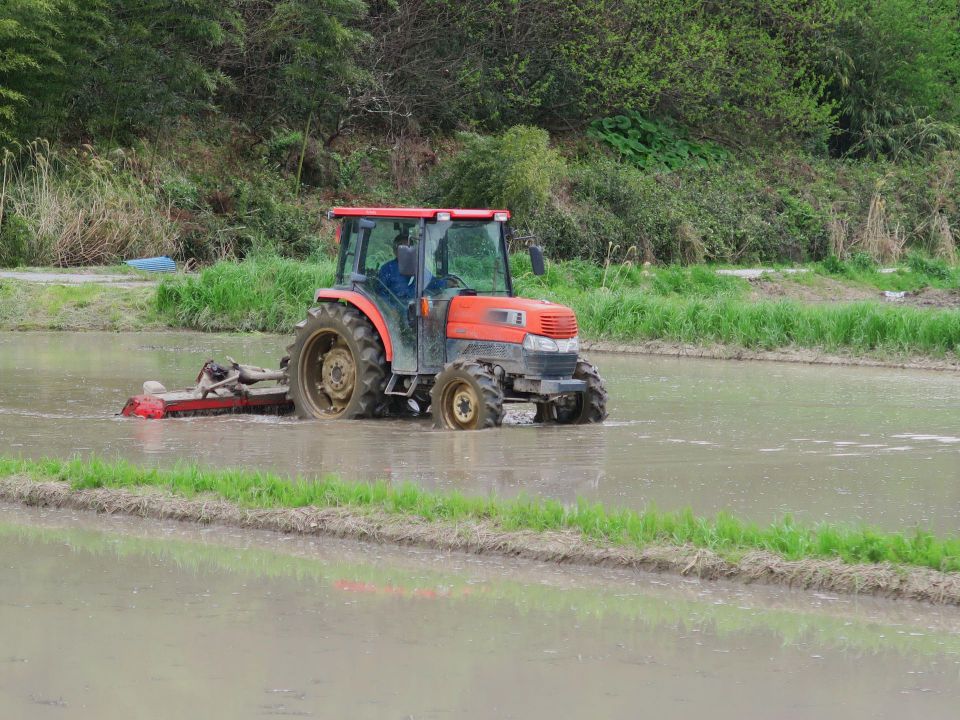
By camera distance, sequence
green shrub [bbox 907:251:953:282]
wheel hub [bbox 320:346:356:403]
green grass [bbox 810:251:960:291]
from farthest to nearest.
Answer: green shrub [bbox 907:251:953:282] → green grass [bbox 810:251:960:291] → wheel hub [bbox 320:346:356:403]

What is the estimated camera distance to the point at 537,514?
790 cm

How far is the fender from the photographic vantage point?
12820 mm

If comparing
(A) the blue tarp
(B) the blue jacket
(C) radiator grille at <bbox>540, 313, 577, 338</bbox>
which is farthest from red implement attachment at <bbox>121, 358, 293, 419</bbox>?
(A) the blue tarp

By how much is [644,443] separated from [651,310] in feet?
30.2

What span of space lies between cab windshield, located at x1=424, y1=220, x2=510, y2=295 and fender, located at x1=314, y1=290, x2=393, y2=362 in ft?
1.83

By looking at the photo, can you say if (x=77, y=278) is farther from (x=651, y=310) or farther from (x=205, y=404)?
(x=205, y=404)

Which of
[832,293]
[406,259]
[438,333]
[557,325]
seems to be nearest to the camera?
[406,259]

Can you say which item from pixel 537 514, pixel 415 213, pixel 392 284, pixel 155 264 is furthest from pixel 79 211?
pixel 537 514

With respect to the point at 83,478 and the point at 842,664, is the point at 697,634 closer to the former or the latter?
the point at 842,664

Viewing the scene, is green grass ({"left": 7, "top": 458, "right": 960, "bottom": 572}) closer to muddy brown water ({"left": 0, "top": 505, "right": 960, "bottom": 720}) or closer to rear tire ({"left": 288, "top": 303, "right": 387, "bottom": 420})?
muddy brown water ({"left": 0, "top": 505, "right": 960, "bottom": 720})

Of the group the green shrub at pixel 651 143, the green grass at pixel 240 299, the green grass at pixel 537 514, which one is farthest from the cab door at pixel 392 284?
the green shrub at pixel 651 143

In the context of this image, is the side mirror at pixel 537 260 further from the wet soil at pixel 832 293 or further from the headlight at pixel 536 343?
the wet soil at pixel 832 293

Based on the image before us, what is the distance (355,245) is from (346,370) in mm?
1168

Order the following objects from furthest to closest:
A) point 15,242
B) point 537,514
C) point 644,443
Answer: point 15,242
point 644,443
point 537,514
